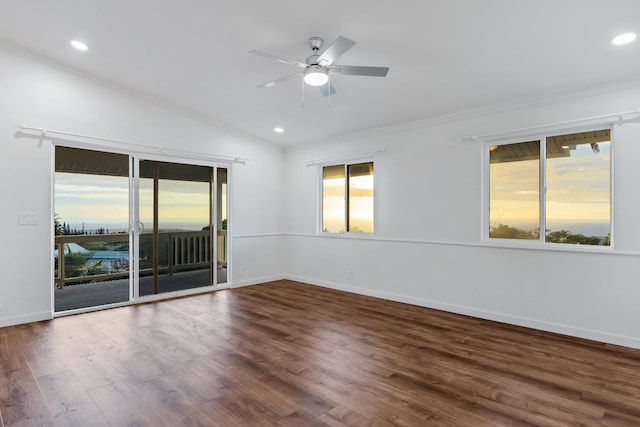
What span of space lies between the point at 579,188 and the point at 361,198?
2.85 m

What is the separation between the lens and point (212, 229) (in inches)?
221

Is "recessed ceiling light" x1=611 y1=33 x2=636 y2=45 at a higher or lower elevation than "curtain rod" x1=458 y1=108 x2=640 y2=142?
higher

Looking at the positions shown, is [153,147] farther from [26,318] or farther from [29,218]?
[26,318]

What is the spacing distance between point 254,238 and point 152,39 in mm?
3523

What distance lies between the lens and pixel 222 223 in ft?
18.9

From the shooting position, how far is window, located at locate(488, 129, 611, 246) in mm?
3596

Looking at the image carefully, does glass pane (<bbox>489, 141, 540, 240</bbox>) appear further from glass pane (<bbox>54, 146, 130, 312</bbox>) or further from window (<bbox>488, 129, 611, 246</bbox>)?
glass pane (<bbox>54, 146, 130, 312</bbox>)

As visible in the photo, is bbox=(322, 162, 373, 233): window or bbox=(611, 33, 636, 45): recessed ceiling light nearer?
bbox=(611, 33, 636, 45): recessed ceiling light

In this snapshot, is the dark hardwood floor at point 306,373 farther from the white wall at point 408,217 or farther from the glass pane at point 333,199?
the glass pane at point 333,199

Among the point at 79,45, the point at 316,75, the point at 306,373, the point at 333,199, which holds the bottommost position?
the point at 306,373

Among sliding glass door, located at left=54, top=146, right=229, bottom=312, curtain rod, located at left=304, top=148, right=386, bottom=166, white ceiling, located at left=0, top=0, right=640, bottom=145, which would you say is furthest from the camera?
curtain rod, located at left=304, top=148, right=386, bottom=166

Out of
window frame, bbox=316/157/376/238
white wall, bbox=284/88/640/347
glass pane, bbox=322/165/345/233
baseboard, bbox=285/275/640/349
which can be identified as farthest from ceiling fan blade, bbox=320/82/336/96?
baseboard, bbox=285/275/640/349

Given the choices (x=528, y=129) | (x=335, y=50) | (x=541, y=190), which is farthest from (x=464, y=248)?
(x=335, y=50)

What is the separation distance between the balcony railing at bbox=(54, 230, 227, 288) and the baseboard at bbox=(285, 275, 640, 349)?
2285 mm
